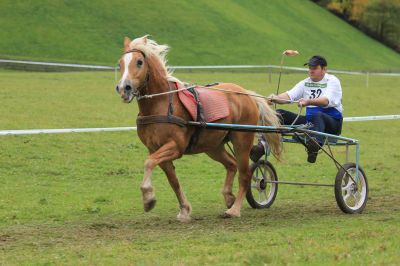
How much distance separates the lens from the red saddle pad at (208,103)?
8.43m

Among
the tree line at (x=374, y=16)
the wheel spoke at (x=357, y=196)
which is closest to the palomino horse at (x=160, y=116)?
the wheel spoke at (x=357, y=196)

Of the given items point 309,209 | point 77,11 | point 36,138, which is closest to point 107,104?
point 36,138

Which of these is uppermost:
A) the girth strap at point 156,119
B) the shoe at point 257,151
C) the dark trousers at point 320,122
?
the girth strap at point 156,119

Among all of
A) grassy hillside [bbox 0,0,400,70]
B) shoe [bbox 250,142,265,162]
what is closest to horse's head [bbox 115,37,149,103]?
shoe [bbox 250,142,265,162]

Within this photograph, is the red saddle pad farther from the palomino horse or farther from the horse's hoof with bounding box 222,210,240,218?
the horse's hoof with bounding box 222,210,240,218

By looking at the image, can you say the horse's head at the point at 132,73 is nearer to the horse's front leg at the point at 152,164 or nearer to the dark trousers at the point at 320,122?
the horse's front leg at the point at 152,164

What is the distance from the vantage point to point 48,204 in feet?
32.5

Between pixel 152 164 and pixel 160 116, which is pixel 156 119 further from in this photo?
pixel 152 164

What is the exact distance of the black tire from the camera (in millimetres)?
9828

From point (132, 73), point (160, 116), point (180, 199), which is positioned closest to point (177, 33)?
point (180, 199)

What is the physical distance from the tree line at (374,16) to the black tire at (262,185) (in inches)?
2595

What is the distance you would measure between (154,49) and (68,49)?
39186 millimetres

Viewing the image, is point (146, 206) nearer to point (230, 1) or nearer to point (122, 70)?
point (122, 70)

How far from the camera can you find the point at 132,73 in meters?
7.85
